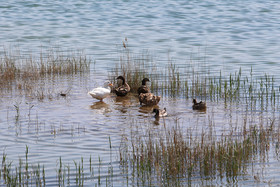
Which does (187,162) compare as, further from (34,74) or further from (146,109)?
(34,74)

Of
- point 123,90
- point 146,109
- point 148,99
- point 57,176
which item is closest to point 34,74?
point 123,90

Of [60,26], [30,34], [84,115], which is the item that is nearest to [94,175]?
[84,115]

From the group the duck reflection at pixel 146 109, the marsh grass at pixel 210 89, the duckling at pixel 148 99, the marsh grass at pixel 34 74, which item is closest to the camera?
the duck reflection at pixel 146 109

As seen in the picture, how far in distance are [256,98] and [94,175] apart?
25.6 feet

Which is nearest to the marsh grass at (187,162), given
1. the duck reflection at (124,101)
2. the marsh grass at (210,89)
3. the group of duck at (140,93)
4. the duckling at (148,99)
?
the group of duck at (140,93)

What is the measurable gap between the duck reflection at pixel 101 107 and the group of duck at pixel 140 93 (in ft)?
0.69

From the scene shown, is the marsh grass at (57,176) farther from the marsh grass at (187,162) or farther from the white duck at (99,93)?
the white duck at (99,93)

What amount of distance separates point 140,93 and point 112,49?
9.66m

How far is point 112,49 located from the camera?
79.7 feet

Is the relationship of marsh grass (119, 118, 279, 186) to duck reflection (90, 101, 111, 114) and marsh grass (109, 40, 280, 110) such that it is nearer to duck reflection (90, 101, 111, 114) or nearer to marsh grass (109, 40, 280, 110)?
duck reflection (90, 101, 111, 114)

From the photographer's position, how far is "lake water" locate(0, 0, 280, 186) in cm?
1009

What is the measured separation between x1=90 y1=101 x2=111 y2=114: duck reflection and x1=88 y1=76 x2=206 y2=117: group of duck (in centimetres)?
21

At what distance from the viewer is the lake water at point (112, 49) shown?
1009cm

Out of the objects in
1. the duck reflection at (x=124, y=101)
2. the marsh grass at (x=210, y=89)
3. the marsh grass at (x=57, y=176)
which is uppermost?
the marsh grass at (x=57, y=176)
